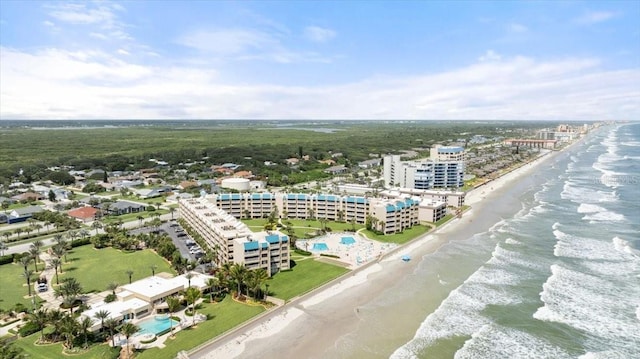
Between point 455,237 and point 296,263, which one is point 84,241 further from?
point 455,237

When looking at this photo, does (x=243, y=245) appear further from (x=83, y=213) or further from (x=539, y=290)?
(x=83, y=213)

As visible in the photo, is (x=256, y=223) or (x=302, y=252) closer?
(x=302, y=252)

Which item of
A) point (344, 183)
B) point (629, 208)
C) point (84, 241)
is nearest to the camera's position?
point (84, 241)

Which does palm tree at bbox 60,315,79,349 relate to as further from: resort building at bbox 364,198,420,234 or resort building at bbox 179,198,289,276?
resort building at bbox 364,198,420,234

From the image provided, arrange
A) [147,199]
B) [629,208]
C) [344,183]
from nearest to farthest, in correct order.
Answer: [629,208] < [147,199] < [344,183]

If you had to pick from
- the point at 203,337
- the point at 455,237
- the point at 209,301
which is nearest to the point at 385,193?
the point at 455,237

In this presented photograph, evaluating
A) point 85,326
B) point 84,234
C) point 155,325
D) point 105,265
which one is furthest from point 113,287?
point 84,234
